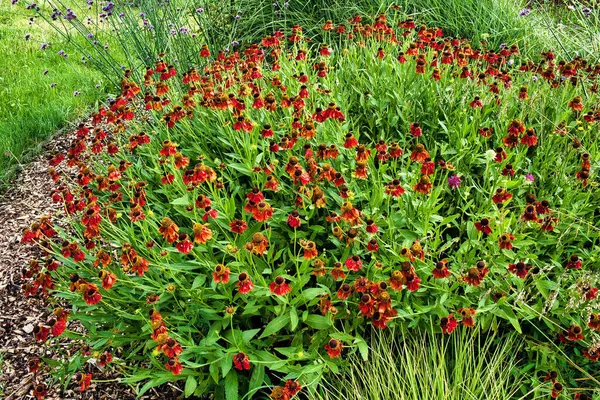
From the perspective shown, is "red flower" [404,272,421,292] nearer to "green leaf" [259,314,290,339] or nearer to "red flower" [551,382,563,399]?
"green leaf" [259,314,290,339]

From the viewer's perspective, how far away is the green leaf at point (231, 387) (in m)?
1.93

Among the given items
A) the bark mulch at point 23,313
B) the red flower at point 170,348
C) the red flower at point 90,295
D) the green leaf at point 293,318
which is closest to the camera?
the red flower at point 170,348

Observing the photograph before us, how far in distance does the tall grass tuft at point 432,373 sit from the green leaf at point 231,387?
300 mm

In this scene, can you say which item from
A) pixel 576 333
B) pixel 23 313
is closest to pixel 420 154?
pixel 576 333

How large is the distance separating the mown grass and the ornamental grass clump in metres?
1.72

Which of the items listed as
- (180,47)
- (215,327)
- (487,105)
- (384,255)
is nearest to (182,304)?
(215,327)

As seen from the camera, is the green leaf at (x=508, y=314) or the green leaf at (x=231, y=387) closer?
the green leaf at (x=231, y=387)

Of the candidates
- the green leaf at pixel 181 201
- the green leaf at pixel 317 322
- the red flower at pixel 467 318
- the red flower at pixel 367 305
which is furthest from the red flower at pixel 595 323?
the green leaf at pixel 181 201

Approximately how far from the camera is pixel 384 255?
2.25m

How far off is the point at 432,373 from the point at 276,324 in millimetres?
659

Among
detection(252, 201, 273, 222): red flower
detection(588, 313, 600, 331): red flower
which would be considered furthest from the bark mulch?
detection(588, 313, 600, 331): red flower

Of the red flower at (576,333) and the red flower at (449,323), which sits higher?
the red flower at (449,323)

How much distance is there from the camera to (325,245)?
251 cm

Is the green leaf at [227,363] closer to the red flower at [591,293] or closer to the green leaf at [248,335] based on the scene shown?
the green leaf at [248,335]
